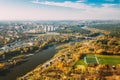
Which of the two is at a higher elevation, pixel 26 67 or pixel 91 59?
pixel 91 59

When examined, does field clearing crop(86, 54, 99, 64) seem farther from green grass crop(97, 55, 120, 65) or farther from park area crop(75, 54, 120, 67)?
green grass crop(97, 55, 120, 65)

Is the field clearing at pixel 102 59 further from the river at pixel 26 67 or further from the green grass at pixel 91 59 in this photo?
the river at pixel 26 67

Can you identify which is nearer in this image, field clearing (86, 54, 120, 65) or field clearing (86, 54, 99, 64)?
field clearing (86, 54, 99, 64)

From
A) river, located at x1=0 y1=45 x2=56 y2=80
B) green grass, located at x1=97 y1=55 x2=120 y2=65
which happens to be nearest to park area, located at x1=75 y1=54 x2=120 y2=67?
green grass, located at x1=97 y1=55 x2=120 y2=65

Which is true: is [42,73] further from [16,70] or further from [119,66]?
[119,66]

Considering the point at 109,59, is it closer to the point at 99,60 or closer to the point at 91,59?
the point at 99,60

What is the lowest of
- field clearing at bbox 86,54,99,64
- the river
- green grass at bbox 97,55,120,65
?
the river

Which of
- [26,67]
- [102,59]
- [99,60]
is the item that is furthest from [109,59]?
[26,67]

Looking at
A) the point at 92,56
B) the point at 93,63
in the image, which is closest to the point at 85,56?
the point at 92,56

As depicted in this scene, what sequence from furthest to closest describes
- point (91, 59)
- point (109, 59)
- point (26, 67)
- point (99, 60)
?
point (109, 59) < point (91, 59) < point (99, 60) < point (26, 67)

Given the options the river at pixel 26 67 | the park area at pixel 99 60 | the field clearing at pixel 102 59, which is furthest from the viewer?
the field clearing at pixel 102 59

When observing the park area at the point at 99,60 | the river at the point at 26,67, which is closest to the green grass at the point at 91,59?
the park area at the point at 99,60
